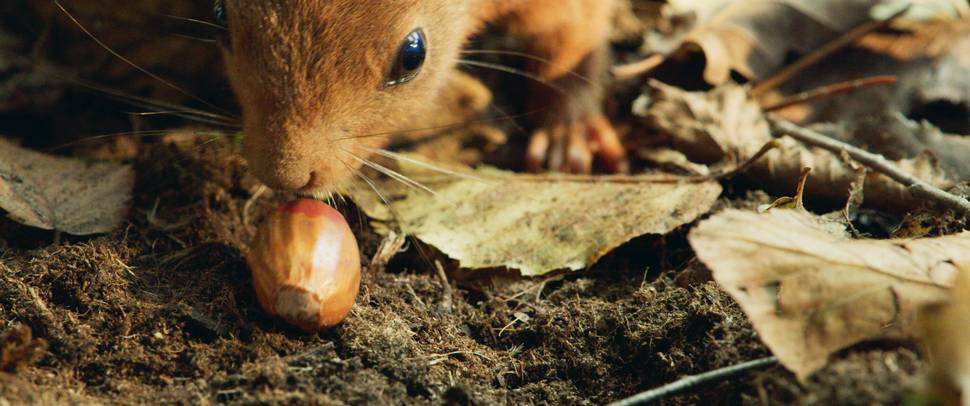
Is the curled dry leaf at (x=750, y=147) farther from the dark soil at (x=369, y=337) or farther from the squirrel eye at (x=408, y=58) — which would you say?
the squirrel eye at (x=408, y=58)

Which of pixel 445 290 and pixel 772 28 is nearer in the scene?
pixel 445 290

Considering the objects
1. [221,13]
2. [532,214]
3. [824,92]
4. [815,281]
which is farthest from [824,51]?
[221,13]

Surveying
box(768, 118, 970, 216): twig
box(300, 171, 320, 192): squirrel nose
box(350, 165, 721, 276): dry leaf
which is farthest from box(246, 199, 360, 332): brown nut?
box(768, 118, 970, 216): twig

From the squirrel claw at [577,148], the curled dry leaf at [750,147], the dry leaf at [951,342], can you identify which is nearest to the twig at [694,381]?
the dry leaf at [951,342]

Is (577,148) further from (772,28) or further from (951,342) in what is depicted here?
(951,342)

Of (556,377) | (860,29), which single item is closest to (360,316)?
(556,377)
